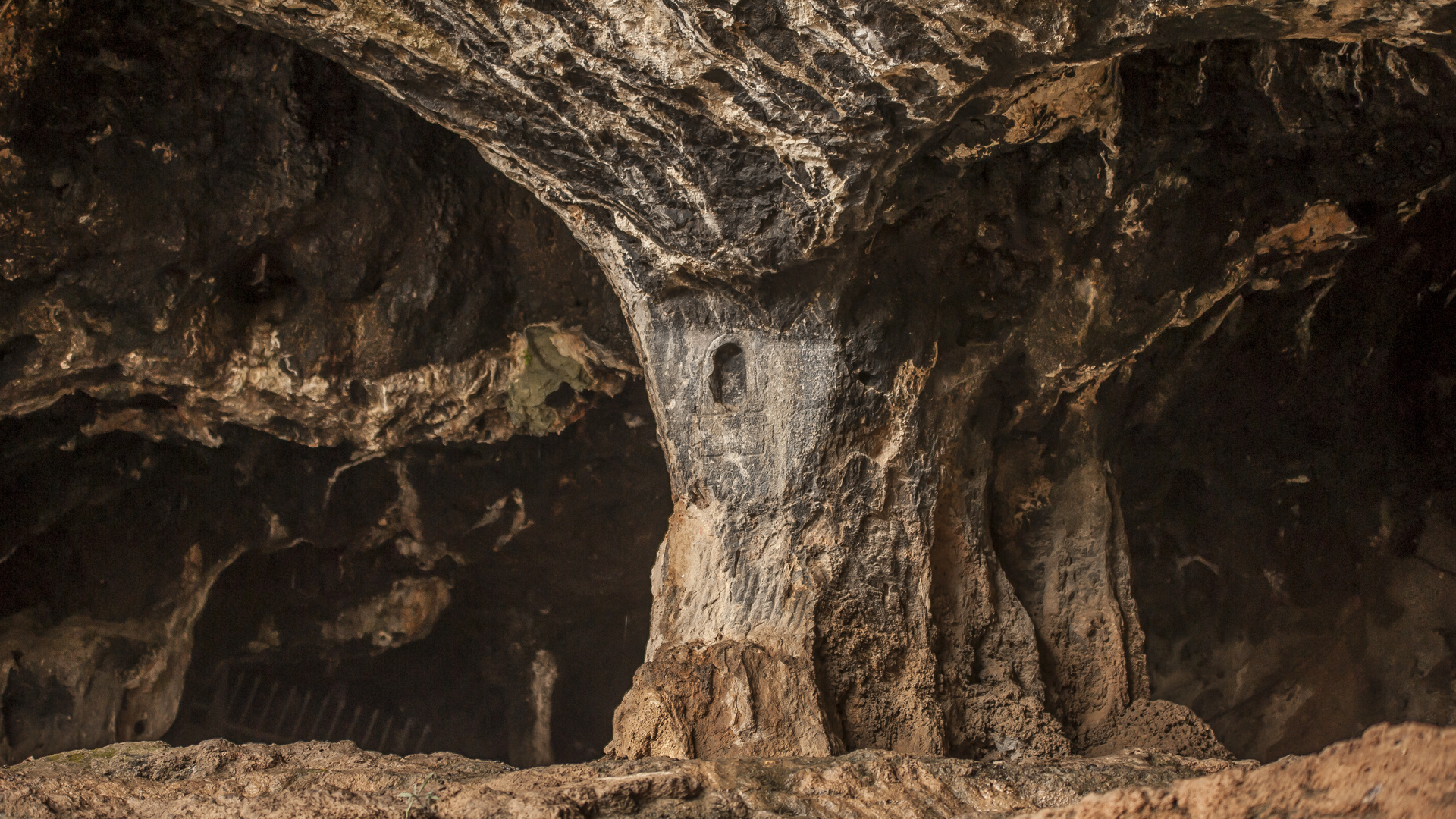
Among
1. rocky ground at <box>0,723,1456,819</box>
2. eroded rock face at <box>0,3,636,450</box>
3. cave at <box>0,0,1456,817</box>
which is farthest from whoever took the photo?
eroded rock face at <box>0,3,636,450</box>

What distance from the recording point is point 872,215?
6.69ft

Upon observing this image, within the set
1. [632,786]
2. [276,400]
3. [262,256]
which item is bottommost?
[632,786]

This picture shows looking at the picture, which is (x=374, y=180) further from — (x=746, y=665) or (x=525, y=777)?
(x=525, y=777)

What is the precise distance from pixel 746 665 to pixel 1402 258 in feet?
8.92

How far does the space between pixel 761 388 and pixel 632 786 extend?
107 centimetres

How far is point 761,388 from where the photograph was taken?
2357 mm

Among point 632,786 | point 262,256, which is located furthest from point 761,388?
point 262,256

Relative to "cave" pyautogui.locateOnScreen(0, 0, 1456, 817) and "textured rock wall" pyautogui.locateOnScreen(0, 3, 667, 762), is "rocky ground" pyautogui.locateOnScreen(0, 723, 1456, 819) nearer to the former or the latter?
"cave" pyautogui.locateOnScreen(0, 0, 1456, 817)

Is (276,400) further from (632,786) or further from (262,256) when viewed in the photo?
(632,786)

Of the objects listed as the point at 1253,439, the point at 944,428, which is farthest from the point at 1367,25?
the point at 1253,439

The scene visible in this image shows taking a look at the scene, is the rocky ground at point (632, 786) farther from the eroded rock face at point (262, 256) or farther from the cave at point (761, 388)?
the eroded rock face at point (262, 256)

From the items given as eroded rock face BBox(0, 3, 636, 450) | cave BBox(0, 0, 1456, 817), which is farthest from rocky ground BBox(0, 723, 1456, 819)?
eroded rock face BBox(0, 3, 636, 450)

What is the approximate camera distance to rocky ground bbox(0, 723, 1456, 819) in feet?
3.61

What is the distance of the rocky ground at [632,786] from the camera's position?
1.10m
